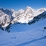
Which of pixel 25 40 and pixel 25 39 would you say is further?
pixel 25 39

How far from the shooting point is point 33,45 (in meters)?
10.5

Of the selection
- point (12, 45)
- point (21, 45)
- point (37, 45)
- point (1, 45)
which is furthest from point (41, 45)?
point (1, 45)

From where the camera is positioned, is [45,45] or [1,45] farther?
[1,45]

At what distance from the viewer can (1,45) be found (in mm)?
11852

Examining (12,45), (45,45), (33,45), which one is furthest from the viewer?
(12,45)

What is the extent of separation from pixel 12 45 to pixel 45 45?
3463 mm

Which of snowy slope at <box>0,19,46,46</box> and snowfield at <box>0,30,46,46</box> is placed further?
snowy slope at <box>0,19,46,46</box>

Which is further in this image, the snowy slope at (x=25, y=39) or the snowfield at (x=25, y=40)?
the snowy slope at (x=25, y=39)

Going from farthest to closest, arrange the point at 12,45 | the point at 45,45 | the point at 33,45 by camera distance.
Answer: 1. the point at 12,45
2. the point at 33,45
3. the point at 45,45

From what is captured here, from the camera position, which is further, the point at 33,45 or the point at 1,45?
the point at 1,45

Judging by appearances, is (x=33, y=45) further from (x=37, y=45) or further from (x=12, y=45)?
(x=12, y=45)

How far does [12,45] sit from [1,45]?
1.35 m

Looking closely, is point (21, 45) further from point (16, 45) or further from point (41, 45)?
point (41, 45)

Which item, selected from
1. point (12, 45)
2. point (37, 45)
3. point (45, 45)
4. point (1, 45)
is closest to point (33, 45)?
point (37, 45)
